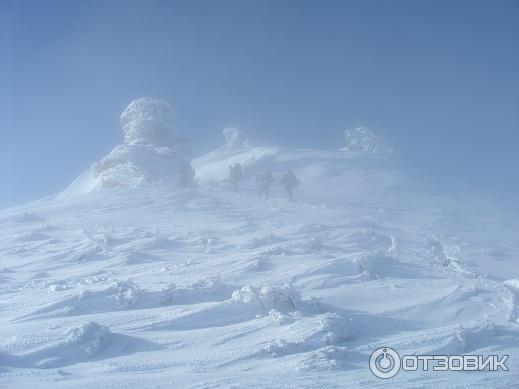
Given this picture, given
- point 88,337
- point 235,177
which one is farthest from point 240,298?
point 235,177

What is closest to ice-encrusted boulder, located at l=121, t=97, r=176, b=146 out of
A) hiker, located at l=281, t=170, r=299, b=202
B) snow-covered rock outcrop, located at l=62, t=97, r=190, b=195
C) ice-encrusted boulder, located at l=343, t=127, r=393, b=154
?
snow-covered rock outcrop, located at l=62, t=97, r=190, b=195

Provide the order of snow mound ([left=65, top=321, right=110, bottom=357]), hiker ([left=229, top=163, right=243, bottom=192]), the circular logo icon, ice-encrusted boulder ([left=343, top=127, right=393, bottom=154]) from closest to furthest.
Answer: the circular logo icon, snow mound ([left=65, top=321, right=110, bottom=357]), hiker ([left=229, top=163, right=243, bottom=192]), ice-encrusted boulder ([left=343, top=127, right=393, bottom=154])

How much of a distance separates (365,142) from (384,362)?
98270mm

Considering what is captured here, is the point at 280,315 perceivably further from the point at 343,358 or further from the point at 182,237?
the point at 182,237

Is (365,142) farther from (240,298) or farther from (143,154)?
(240,298)

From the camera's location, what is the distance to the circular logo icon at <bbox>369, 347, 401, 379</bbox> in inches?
423

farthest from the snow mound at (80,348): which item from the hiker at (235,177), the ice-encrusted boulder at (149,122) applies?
the ice-encrusted boulder at (149,122)

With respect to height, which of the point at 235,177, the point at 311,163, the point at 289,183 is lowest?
the point at 289,183

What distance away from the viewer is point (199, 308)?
1508 centimetres

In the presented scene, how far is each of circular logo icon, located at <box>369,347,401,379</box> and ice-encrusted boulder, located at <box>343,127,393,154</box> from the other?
93.3 metres

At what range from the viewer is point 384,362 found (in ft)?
36.8

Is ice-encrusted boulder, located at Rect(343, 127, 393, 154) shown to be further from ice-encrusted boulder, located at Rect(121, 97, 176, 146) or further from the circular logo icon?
the circular logo icon

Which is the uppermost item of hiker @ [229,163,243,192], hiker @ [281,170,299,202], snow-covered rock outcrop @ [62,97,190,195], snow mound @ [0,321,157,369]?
snow-covered rock outcrop @ [62,97,190,195]

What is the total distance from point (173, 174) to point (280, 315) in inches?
2071
